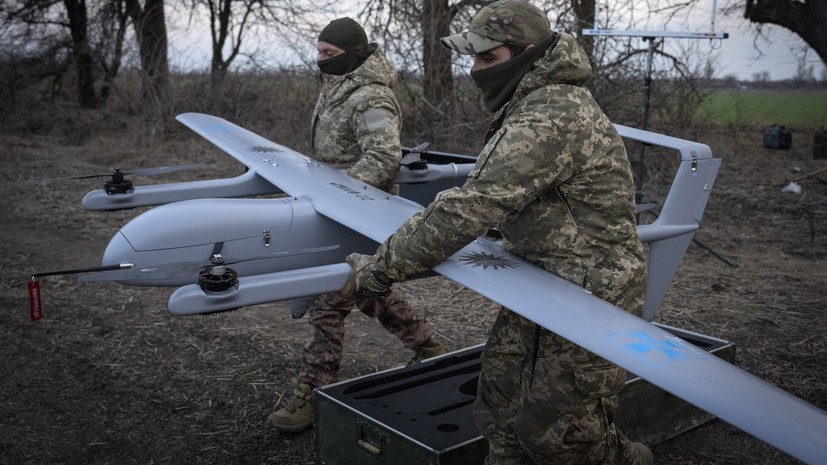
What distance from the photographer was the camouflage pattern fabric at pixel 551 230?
107 inches

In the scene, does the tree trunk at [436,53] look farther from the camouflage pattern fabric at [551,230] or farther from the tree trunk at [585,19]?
the camouflage pattern fabric at [551,230]

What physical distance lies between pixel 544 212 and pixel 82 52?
1487 cm

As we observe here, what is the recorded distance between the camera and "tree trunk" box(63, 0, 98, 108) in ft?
51.4

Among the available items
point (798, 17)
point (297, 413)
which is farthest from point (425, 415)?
point (798, 17)

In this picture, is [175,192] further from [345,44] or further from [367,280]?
[367,280]

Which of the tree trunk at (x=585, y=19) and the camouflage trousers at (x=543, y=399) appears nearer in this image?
the camouflage trousers at (x=543, y=399)

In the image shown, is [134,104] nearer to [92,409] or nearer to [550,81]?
[92,409]

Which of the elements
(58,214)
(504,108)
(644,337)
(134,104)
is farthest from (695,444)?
(134,104)

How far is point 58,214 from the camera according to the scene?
356 inches

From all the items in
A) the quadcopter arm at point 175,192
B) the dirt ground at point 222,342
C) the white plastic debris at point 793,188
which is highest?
the quadcopter arm at point 175,192

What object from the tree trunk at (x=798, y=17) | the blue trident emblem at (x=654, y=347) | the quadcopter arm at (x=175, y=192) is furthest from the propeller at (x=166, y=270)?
the tree trunk at (x=798, y=17)

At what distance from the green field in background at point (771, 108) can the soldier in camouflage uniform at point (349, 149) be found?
7737mm

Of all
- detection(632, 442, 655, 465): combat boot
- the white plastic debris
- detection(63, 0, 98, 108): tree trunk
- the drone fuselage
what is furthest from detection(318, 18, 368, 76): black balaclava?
detection(63, 0, 98, 108): tree trunk

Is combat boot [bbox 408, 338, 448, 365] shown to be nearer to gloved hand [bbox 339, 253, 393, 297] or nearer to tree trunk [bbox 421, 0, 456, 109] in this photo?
gloved hand [bbox 339, 253, 393, 297]
